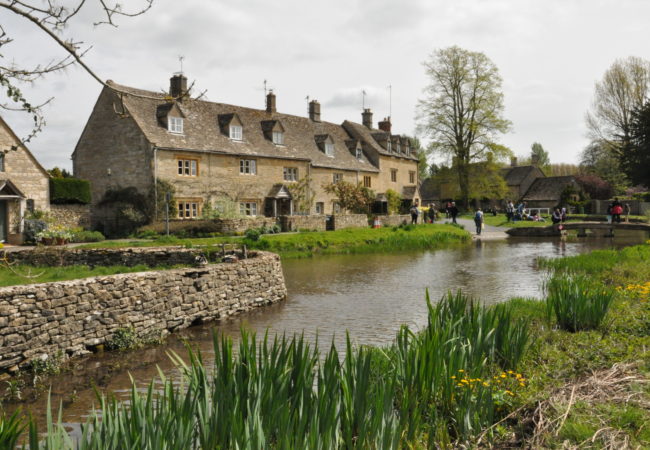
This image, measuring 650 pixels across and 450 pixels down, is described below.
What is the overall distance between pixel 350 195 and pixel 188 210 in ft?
50.9

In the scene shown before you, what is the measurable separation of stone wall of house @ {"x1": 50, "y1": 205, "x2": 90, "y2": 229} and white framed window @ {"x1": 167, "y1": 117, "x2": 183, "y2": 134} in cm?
729

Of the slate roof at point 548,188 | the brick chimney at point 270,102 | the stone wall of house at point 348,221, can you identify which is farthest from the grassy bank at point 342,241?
the slate roof at point 548,188

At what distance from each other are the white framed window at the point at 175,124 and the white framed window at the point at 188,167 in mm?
2229

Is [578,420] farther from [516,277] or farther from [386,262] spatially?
[386,262]

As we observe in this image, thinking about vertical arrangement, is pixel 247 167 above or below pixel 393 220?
above

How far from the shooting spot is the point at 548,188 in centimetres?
7131

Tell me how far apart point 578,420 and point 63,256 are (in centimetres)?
1805

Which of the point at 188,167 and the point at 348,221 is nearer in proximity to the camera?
the point at 188,167

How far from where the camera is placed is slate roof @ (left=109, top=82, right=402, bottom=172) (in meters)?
34.2

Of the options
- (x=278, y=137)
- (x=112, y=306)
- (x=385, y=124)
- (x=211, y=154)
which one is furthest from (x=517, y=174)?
(x=112, y=306)

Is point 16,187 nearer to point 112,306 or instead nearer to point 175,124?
point 175,124

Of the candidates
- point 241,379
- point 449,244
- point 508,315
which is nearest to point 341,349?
point 508,315

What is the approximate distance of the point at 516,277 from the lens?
18969mm

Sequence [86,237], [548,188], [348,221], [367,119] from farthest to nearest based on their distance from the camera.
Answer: [548,188]
[367,119]
[348,221]
[86,237]
